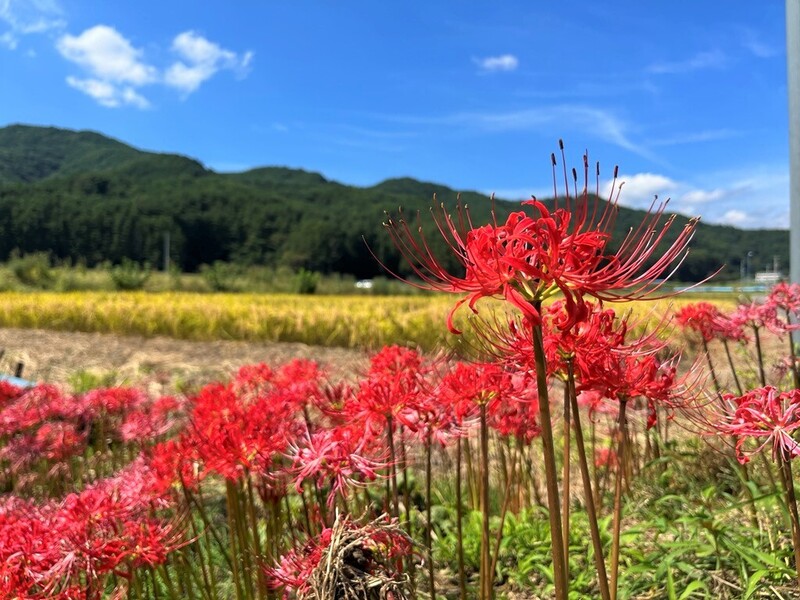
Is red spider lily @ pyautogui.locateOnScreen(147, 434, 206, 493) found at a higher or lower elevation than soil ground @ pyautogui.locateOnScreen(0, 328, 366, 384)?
higher

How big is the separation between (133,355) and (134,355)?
87mm

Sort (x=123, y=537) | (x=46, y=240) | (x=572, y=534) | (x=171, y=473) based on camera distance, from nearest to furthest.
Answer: (x=123, y=537) → (x=171, y=473) → (x=572, y=534) → (x=46, y=240)

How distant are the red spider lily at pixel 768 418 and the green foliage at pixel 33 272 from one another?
23.8 metres

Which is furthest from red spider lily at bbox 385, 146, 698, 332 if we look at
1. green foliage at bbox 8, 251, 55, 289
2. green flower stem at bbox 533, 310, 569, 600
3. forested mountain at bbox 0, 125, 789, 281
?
forested mountain at bbox 0, 125, 789, 281

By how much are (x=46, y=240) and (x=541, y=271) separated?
81.0 meters

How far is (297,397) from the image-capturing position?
191 centimetres

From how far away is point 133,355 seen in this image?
9508 millimetres

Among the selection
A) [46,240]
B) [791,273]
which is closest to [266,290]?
[791,273]

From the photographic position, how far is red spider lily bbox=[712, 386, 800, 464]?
1042mm

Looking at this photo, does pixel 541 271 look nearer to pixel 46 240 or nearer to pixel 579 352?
pixel 579 352

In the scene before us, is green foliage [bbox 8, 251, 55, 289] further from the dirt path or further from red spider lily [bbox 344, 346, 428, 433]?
red spider lily [bbox 344, 346, 428, 433]

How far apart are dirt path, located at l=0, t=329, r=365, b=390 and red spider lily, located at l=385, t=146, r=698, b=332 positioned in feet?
19.9

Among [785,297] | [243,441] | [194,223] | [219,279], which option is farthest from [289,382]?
[194,223]

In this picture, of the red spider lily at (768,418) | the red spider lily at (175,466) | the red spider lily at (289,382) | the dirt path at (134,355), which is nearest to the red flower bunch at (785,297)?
the red spider lily at (768,418)
